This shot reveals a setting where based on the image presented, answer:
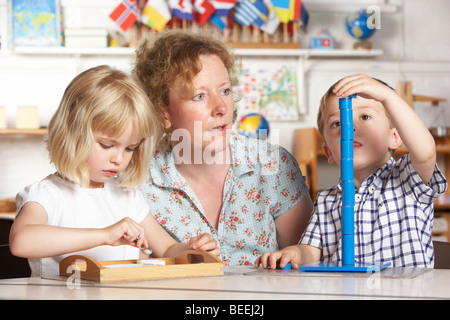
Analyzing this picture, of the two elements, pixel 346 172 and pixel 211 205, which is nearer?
pixel 346 172

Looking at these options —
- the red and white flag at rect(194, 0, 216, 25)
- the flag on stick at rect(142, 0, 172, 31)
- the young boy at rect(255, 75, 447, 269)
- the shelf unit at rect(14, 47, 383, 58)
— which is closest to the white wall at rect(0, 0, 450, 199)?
the shelf unit at rect(14, 47, 383, 58)

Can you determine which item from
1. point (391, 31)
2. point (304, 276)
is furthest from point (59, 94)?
point (304, 276)

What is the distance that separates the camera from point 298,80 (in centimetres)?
406

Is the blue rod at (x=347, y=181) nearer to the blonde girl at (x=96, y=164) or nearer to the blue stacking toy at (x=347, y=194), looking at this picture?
the blue stacking toy at (x=347, y=194)

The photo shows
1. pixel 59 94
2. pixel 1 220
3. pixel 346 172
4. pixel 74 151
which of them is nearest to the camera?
pixel 346 172

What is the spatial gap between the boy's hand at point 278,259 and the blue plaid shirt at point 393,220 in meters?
0.15

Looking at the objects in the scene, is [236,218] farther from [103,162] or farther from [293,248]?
[103,162]

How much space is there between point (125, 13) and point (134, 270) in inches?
125

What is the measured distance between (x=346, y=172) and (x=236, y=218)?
0.53 m

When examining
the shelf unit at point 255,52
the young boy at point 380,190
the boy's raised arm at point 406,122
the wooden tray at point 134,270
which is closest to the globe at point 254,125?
the shelf unit at point 255,52

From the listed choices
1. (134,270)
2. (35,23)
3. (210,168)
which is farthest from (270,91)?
(134,270)

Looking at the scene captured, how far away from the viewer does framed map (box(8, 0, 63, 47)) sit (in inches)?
148

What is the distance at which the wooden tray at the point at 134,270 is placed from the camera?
2.80 ft

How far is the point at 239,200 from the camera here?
1.54m
